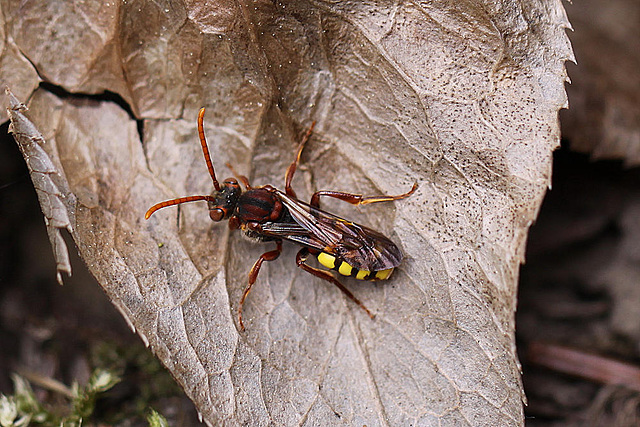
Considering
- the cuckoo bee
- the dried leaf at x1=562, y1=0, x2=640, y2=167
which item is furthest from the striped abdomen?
the dried leaf at x1=562, y1=0, x2=640, y2=167

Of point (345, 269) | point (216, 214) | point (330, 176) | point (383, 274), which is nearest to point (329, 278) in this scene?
point (345, 269)

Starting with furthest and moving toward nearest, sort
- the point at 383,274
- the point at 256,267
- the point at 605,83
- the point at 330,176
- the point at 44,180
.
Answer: the point at 605,83 → the point at 330,176 → the point at 256,267 → the point at 383,274 → the point at 44,180

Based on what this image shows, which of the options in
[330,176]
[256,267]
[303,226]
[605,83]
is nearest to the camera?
[256,267]

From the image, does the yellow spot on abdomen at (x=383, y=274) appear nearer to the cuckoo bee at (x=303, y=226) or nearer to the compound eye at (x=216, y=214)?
the cuckoo bee at (x=303, y=226)

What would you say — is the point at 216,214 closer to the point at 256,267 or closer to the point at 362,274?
the point at 256,267

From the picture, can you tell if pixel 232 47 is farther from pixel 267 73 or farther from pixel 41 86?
pixel 41 86

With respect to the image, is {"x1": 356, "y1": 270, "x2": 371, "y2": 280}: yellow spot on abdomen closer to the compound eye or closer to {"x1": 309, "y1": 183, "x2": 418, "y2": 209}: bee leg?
{"x1": 309, "y1": 183, "x2": 418, "y2": 209}: bee leg

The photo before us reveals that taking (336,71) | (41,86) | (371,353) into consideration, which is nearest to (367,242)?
(371,353)
